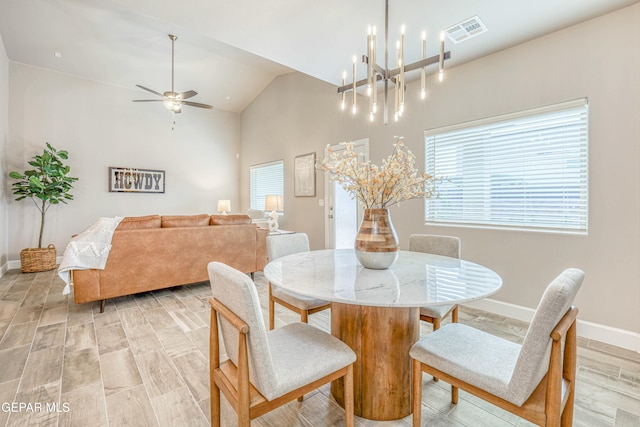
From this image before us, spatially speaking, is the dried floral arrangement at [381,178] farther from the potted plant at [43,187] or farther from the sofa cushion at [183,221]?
the potted plant at [43,187]

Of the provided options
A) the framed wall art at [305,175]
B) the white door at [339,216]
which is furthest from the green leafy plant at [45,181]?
the white door at [339,216]

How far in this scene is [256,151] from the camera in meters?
6.66

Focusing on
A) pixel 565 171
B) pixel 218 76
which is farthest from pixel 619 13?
pixel 218 76

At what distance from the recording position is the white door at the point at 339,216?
181 inches

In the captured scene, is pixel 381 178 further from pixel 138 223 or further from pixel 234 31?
pixel 138 223

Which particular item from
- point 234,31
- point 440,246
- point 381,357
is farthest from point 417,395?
point 234,31

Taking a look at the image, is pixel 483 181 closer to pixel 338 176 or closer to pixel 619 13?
pixel 619 13

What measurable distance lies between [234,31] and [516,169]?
10.0ft

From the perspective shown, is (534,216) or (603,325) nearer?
(603,325)

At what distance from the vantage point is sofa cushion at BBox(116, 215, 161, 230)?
308 centimetres

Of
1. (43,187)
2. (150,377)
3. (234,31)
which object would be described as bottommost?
(150,377)

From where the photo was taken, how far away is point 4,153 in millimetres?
4488

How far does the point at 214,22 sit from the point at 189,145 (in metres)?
4.31

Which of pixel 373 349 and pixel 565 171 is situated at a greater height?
pixel 565 171
